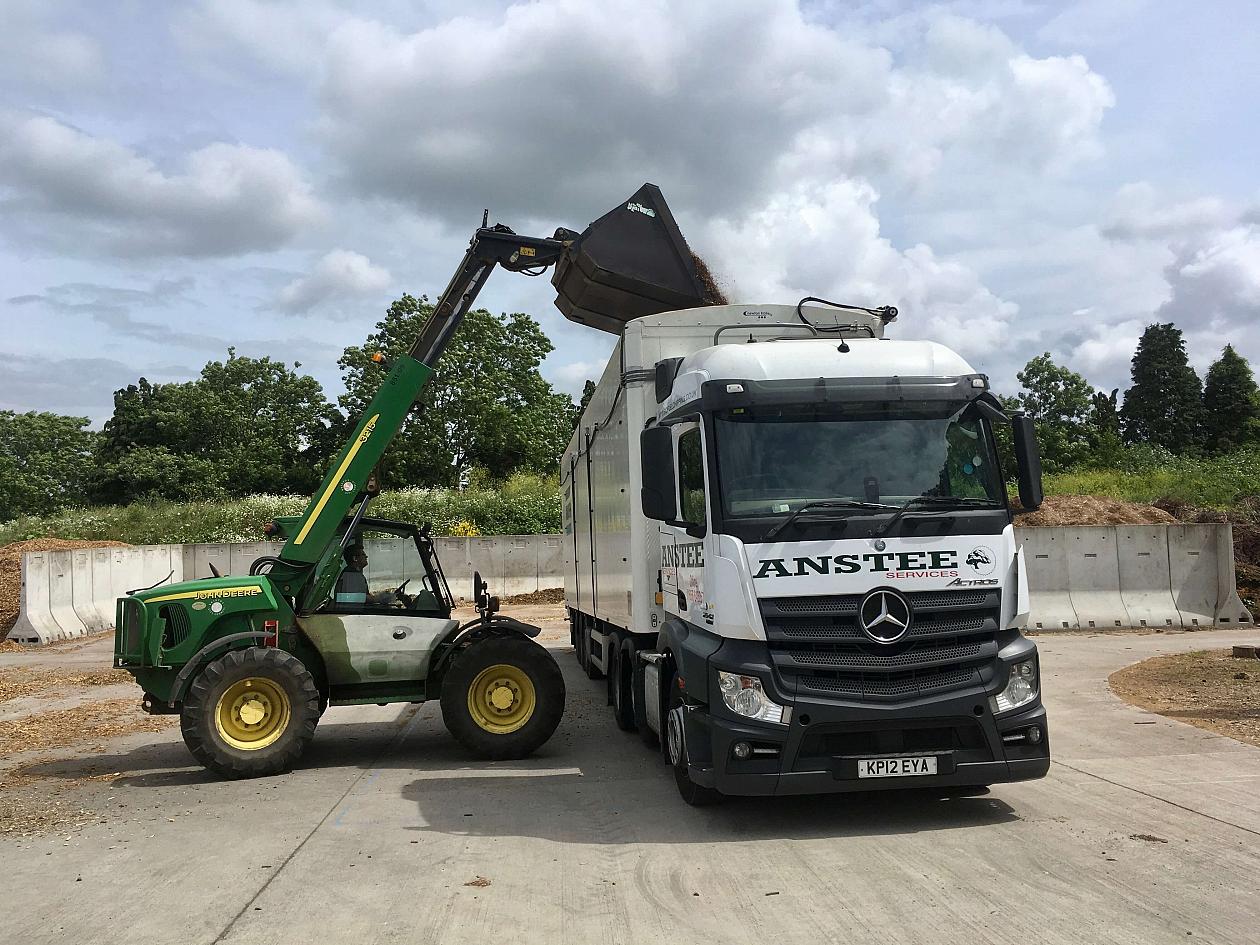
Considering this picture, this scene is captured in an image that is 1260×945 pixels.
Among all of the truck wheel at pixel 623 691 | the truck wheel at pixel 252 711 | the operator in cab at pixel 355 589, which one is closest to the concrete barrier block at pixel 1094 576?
the truck wheel at pixel 623 691

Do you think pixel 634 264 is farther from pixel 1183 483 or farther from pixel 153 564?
pixel 1183 483

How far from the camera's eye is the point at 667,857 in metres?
6.20

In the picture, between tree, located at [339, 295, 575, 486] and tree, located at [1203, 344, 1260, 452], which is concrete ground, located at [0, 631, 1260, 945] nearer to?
tree, located at [339, 295, 575, 486]

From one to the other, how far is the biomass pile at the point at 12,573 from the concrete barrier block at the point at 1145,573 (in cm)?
2174

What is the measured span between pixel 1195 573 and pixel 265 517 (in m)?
30.3

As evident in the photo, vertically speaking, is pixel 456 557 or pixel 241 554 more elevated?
pixel 241 554

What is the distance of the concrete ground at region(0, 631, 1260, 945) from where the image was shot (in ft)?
16.5

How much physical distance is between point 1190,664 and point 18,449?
8359cm

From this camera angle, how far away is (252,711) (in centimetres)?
898

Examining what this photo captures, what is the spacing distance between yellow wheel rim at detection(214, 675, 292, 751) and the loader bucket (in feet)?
15.6

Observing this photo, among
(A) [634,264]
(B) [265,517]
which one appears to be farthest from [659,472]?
(B) [265,517]

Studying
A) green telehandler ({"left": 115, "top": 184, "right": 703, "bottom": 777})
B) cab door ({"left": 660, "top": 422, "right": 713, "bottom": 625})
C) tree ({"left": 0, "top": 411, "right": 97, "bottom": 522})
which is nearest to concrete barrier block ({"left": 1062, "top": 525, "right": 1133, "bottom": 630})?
green telehandler ({"left": 115, "top": 184, "right": 703, "bottom": 777})

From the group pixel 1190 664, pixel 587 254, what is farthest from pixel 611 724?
pixel 1190 664

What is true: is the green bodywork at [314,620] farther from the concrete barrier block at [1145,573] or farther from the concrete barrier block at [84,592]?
the concrete barrier block at [84,592]
